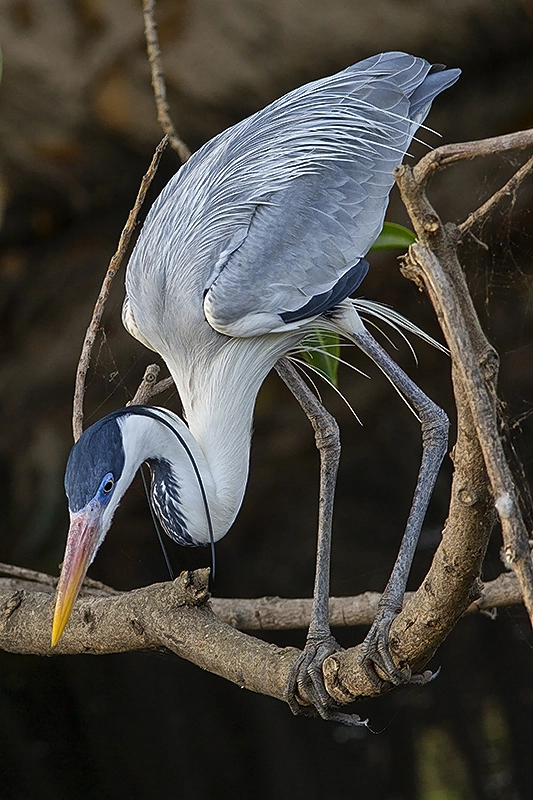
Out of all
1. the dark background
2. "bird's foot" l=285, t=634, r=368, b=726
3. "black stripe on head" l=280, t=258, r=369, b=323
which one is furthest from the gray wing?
the dark background

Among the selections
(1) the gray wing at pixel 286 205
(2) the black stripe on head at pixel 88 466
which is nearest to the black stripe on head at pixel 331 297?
(1) the gray wing at pixel 286 205

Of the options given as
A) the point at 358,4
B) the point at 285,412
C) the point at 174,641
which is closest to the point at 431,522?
the point at 285,412

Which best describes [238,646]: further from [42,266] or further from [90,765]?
[42,266]

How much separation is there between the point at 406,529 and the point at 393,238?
67 cm

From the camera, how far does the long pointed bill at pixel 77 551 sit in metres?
1.34

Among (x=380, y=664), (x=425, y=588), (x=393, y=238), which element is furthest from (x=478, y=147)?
(x=393, y=238)

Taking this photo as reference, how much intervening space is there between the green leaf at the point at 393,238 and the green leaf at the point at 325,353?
0.22 m

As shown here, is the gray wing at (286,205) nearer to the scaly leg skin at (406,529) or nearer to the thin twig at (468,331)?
the scaly leg skin at (406,529)

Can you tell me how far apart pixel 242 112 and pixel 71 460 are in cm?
246

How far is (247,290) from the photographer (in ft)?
5.33

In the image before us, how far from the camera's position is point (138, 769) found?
2.83 meters

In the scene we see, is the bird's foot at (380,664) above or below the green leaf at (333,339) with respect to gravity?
below

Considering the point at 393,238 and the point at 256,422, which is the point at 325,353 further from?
the point at 256,422

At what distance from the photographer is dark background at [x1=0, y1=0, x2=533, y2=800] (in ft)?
9.57
